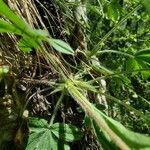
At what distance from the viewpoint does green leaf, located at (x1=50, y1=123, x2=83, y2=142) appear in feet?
3.00

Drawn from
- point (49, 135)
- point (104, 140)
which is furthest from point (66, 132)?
point (104, 140)

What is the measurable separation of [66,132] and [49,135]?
47mm

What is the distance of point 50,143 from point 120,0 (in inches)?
33.5

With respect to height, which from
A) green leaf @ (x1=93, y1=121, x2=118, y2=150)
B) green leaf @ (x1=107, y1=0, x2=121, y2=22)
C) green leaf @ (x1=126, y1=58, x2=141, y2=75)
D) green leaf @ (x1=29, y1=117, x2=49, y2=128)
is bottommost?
green leaf @ (x1=93, y1=121, x2=118, y2=150)

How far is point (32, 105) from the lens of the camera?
1.03 meters

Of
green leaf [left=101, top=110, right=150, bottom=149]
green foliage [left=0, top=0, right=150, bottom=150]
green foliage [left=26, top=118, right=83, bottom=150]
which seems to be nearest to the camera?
green leaf [left=101, top=110, right=150, bottom=149]

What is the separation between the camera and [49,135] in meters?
0.91

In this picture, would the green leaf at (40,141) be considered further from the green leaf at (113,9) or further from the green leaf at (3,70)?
the green leaf at (113,9)

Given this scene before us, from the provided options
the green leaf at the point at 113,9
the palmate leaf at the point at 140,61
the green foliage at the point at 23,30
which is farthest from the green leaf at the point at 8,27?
the green leaf at the point at 113,9

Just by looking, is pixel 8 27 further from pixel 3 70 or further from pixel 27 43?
pixel 3 70

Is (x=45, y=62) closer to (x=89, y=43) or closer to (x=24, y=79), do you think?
(x=24, y=79)

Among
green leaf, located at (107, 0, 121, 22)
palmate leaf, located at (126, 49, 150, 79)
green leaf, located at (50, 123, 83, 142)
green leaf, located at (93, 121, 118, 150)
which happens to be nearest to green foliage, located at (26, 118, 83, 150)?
green leaf, located at (50, 123, 83, 142)

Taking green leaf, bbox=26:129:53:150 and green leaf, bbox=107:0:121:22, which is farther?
green leaf, bbox=107:0:121:22

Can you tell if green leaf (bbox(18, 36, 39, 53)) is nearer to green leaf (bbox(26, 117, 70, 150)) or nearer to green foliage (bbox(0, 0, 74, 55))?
green foliage (bbox(0, 0, 74, 55))
